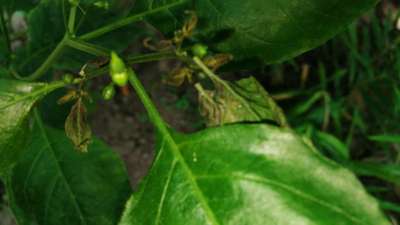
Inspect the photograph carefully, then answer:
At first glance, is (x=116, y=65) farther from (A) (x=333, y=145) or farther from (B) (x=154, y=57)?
(A) (x=333, y=145)

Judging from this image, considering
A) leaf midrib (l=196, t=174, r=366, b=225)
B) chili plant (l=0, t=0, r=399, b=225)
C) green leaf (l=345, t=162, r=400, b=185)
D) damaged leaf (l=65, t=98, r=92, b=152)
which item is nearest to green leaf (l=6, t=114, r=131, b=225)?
chili plant (l=0, t=0, r=399, b=225)

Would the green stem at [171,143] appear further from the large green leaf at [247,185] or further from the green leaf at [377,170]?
the green leaf at [377,170]

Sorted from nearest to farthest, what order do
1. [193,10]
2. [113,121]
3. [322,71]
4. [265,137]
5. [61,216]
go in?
[265,137]
[193,10]
[61,216]
[322,71]
[113,121]

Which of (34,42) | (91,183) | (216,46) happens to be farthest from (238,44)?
(34,42)

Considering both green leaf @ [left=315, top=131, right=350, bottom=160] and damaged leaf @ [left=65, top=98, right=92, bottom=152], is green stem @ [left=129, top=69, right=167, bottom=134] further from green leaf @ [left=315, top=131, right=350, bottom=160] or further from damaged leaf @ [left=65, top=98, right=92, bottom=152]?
green leaf @ [left=315, top=131, right=350, bottom=160]

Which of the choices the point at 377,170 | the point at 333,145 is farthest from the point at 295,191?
the point at 333,145

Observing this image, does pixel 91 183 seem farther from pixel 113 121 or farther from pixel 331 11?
pixel 113 121
